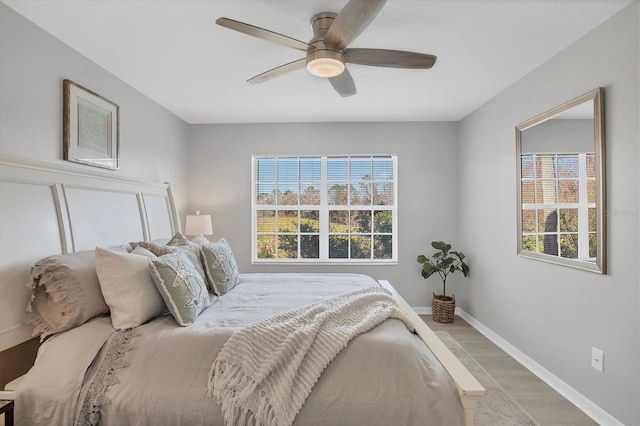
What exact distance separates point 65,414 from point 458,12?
9.40ft

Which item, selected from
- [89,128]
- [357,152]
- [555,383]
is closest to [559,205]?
[555,383]

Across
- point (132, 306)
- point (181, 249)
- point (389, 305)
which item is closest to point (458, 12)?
point (389, 305)

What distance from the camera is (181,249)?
2.18 m

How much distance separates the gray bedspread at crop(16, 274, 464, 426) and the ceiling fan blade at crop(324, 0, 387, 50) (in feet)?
4.99

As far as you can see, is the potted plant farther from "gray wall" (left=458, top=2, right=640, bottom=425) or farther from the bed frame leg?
the bed frame leg

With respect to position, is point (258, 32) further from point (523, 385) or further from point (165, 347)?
Result: point (523, 385)

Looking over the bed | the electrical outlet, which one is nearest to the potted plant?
the electrical outlet

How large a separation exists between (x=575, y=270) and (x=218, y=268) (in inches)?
100

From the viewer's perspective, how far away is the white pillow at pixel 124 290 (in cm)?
162

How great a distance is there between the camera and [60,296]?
61.8 inches

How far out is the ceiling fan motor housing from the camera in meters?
1.83

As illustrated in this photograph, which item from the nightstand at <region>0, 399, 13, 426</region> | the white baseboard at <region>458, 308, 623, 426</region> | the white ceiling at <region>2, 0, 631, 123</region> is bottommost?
the white baseboard at <region>458, 308, 623, 426</region>

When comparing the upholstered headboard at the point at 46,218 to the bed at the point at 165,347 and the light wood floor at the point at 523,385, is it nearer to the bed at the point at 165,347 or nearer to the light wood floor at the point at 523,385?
the bed at the point at 165,347

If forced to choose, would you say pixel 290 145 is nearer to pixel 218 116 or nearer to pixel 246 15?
pixel 218 116
